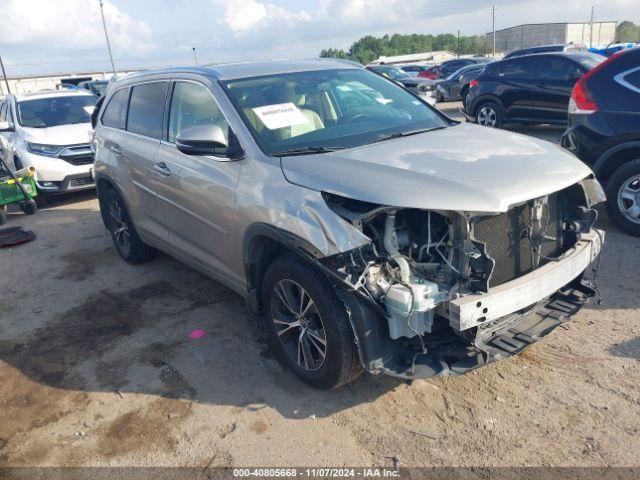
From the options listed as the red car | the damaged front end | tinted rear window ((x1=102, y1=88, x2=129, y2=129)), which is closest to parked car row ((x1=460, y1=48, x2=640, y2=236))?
the damaged front end

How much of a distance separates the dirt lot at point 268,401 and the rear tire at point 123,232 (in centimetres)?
111

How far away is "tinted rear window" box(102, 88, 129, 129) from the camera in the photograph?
5410 mm

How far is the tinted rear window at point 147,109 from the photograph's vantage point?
4.66 m

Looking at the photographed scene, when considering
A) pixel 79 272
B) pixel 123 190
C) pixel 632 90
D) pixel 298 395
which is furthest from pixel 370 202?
pixel 79 272

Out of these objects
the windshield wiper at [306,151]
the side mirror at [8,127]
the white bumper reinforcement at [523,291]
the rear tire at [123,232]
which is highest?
the windshield wiper at [306,151]

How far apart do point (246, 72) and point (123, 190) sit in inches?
80.9

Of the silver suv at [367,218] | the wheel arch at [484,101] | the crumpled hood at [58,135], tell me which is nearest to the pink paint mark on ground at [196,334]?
the silver suv at [367,218]

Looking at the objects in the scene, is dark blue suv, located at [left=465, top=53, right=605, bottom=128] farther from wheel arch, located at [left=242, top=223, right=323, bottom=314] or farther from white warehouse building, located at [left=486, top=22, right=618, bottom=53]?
white warehouse building, located at [left=486, top=22, right=618, bottom=53]

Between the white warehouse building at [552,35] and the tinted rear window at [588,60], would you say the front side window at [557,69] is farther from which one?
the white warehouse building at [552,35]

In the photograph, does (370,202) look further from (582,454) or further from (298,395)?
(582,454)

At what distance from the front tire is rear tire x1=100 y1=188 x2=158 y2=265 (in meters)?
2.68

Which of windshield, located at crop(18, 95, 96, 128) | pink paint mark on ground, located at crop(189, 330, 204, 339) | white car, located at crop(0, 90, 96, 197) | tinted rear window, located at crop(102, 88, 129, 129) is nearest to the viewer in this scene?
pink paint mark on ground, located at crop(189, 330, 204, 339)

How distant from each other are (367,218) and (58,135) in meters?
8.27

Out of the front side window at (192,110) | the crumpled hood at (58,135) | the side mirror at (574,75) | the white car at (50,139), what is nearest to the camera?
the front side window at (192,110)
